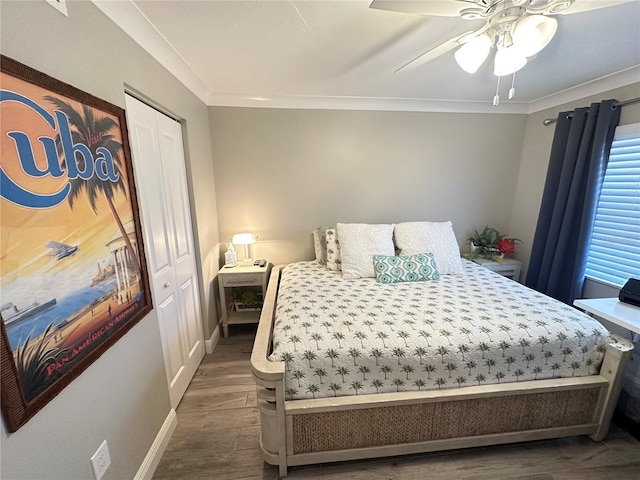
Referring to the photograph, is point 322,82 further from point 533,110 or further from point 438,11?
point 533,110

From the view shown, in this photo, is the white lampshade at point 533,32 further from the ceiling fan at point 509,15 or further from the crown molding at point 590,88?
the crown molding at point 590,88

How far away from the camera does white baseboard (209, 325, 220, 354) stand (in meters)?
2.46

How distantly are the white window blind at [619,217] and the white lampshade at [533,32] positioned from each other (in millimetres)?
1796

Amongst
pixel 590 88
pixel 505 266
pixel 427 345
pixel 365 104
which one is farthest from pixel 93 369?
pixel 590 88

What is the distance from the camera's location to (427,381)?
56.4 inches

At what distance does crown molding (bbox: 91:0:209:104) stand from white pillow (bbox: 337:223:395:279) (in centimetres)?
176

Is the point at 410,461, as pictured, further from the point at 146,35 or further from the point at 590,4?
the point at 146,35

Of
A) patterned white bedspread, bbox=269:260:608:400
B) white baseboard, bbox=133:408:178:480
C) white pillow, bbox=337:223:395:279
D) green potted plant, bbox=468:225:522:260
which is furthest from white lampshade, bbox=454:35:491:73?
white baseboard, bbox=133:408:178:480

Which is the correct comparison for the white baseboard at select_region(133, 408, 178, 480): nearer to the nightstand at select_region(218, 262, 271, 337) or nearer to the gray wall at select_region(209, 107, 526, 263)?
the nightstand at select_region(218, 262, 271, 337)

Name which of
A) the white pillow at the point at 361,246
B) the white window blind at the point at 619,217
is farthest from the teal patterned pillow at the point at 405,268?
the white window blind at the point at 619,217

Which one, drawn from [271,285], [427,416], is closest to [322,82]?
[271,285]

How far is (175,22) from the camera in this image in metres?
1.39

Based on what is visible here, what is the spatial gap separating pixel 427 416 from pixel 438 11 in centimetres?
193

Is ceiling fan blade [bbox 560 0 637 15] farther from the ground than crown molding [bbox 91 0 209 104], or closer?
closer
